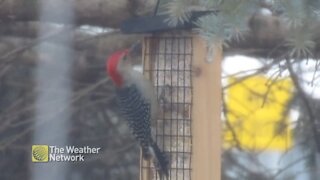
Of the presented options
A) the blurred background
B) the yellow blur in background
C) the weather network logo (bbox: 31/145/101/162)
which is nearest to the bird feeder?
the blurred background

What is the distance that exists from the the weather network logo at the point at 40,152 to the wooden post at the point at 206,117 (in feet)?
4.15

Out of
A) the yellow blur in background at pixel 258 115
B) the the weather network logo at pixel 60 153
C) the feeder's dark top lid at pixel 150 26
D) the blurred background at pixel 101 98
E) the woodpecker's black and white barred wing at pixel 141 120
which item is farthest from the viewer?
the yellow blur in background at pixel 258 115

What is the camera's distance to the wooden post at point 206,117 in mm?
2867

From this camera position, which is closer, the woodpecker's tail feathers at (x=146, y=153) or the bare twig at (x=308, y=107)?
the woodpecker's tail feathers at (x=146, y=153)

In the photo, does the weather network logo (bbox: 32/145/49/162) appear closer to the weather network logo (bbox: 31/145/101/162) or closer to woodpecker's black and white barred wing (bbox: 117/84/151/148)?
the weather network logo (bbox: 31/145/101/162)

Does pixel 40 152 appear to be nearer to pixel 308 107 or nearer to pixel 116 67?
pixel 116 67

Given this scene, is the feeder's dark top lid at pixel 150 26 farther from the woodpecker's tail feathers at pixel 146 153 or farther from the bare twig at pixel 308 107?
the bare twig at pixel 308 107

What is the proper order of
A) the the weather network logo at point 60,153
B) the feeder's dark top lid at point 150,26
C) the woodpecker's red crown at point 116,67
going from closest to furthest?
the feeder's dark top lid at point 150,26 < the woodpecker's red crown at point 116,67 < the the weather network logo at point 60,153

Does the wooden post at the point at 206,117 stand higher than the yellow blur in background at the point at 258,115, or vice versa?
the yellow blur in background at the point at 258,115

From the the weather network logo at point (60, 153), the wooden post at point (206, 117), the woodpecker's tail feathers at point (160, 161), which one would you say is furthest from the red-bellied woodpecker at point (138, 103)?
the the weather network logo at point (60, 153)

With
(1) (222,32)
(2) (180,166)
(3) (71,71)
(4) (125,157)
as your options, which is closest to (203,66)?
(2) (180,166)

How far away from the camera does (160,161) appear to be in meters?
2.92

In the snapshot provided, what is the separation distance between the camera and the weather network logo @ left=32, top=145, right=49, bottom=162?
4.04m

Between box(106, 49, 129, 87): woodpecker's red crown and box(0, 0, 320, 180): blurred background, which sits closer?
box(106, 49, 129, 87): woodpecker's red crown
